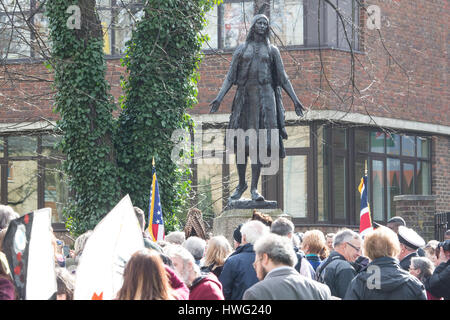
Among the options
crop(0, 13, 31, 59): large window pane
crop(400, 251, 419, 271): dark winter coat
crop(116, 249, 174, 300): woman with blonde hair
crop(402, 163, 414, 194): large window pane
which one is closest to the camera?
crop(116, 249, 174, 300): woman with blonde hair

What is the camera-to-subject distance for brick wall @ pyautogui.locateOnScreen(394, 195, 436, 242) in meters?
19.9

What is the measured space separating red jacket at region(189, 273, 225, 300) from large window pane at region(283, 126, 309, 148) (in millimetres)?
15511

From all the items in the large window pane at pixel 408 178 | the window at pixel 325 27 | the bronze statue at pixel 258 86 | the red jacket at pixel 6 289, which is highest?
the window at pixel 325 27

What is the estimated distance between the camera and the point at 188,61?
15648 millimetres

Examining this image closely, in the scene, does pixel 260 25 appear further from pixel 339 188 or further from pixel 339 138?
pixel 339 188

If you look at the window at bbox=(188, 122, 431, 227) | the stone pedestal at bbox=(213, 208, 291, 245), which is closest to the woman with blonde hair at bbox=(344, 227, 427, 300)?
the stone pedestal at bbox=(213, 208, 291, 245)

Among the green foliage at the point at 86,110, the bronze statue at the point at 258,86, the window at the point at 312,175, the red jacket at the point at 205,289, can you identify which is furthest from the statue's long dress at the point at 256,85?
the window at the point at 312,175

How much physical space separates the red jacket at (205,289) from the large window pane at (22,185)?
17.5 metres

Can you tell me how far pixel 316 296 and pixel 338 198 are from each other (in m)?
16.3

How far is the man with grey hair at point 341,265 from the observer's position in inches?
311

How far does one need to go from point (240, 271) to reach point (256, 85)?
4.50 m

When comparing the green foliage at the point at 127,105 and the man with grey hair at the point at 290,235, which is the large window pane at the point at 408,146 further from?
the man with grey hair at the point at 290,235

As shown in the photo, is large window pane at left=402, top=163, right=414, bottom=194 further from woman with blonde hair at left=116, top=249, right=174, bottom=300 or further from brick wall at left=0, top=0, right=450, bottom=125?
woman with blonde hair at left=116, top=249, right=174, bottom=300

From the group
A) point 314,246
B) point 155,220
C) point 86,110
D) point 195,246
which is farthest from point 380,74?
point 195,246
